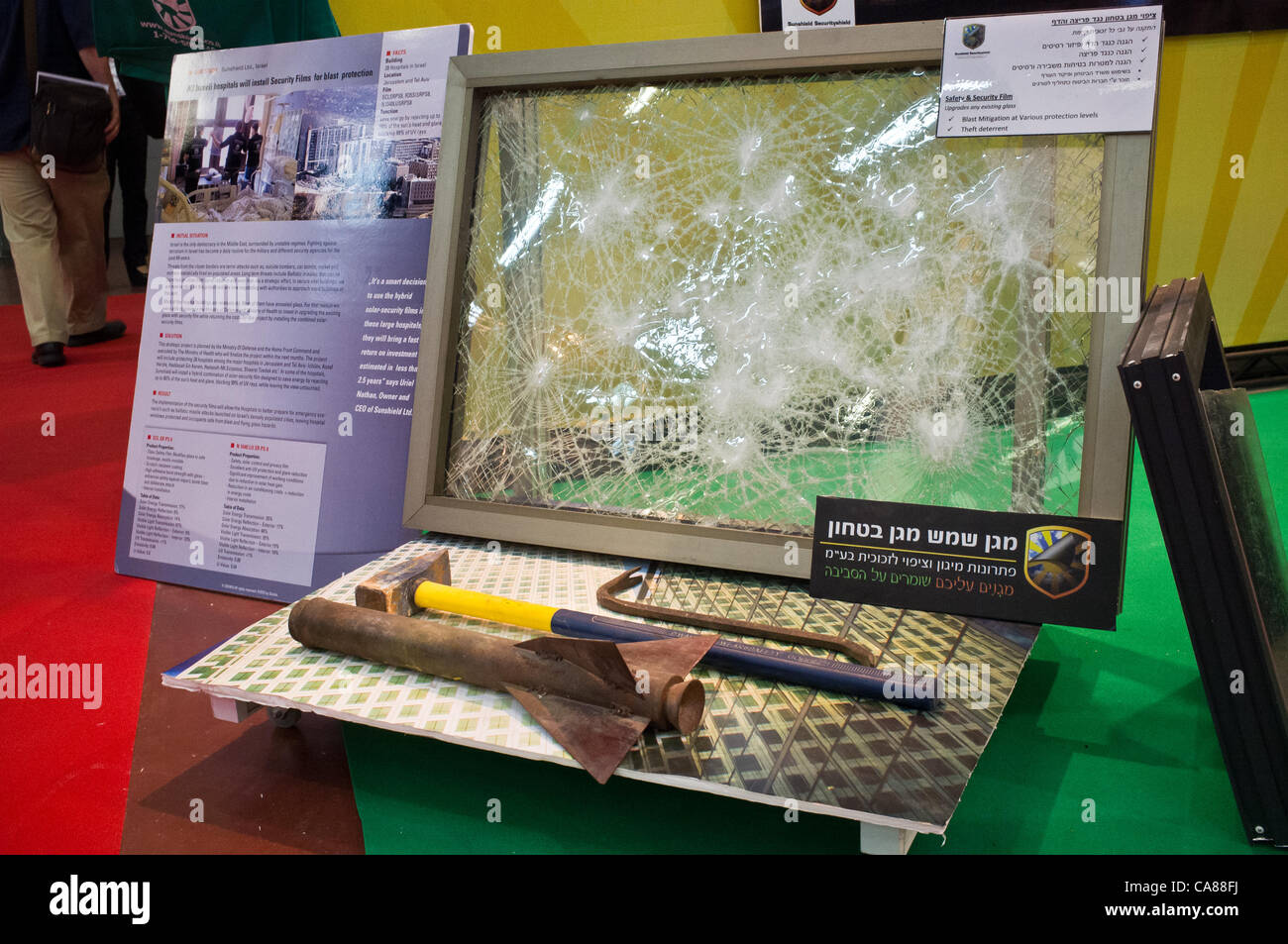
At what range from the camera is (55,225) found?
3.95 m

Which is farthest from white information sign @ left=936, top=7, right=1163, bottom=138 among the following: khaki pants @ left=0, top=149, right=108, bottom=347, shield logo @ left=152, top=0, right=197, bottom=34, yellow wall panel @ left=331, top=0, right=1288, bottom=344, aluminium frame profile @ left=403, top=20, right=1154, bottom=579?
khaki pants @ left=0, top=149, right=108, bottom=347

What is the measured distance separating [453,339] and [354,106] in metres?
0.69

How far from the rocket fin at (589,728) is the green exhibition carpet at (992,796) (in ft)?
0.62

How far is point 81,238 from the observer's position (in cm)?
411

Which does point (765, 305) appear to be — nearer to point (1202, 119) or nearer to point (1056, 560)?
point (1056, 560)

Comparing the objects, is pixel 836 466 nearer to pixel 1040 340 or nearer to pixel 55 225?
pixel 1040 340

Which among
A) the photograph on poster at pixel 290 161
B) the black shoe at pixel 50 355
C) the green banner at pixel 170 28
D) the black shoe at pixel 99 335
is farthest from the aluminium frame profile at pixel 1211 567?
the black shoe at pixel 99 335

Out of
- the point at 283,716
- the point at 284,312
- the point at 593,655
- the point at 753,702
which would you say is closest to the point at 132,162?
the point at 284,312

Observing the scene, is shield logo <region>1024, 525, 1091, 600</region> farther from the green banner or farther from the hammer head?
the green banner

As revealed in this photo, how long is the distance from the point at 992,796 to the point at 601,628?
621 mm

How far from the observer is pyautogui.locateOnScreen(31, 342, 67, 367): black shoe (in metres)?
4.30

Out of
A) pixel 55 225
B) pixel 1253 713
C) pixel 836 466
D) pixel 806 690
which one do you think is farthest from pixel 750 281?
pixel 55 225

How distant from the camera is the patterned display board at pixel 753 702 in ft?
3.50

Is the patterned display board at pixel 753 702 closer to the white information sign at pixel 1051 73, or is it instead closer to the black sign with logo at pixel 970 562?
the black sign with logo at pixel 970 562
